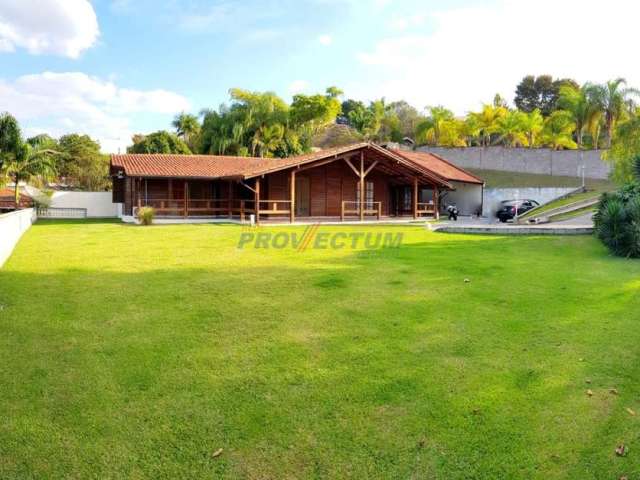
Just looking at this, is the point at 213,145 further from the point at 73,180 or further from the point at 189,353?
the point at 189,353

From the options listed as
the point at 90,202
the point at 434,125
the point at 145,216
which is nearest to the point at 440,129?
the point at 434,125

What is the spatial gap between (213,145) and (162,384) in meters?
42.0

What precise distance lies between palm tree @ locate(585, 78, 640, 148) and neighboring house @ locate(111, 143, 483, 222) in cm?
2061

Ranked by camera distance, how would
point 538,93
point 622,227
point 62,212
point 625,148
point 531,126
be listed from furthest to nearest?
1. point 538,93
2. point 531,126
3. point 62,212
4. point 625,148
5. point 622,227

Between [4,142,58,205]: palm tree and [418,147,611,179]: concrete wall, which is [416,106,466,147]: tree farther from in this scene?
[4,142,58,205]: palm tree

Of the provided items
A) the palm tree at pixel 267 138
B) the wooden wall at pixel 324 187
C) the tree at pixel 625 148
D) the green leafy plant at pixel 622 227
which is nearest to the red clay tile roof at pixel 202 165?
the wooden wall at pixel 324 187

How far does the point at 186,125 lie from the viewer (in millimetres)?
50500

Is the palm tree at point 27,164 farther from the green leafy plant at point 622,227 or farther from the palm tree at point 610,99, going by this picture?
the palm tree at point 610,99

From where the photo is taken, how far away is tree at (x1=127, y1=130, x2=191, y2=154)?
44.8m

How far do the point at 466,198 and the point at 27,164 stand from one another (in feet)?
88.2

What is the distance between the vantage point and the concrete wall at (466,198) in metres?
33.3

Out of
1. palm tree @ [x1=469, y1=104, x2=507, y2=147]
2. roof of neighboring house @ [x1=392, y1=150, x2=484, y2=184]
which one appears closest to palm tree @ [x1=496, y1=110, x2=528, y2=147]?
palm tree @ [x1=469, y1=104, x2=507, y2=147]

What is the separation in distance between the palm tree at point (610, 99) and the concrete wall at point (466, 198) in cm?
1333

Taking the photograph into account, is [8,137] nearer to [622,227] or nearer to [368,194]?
[368,194]
